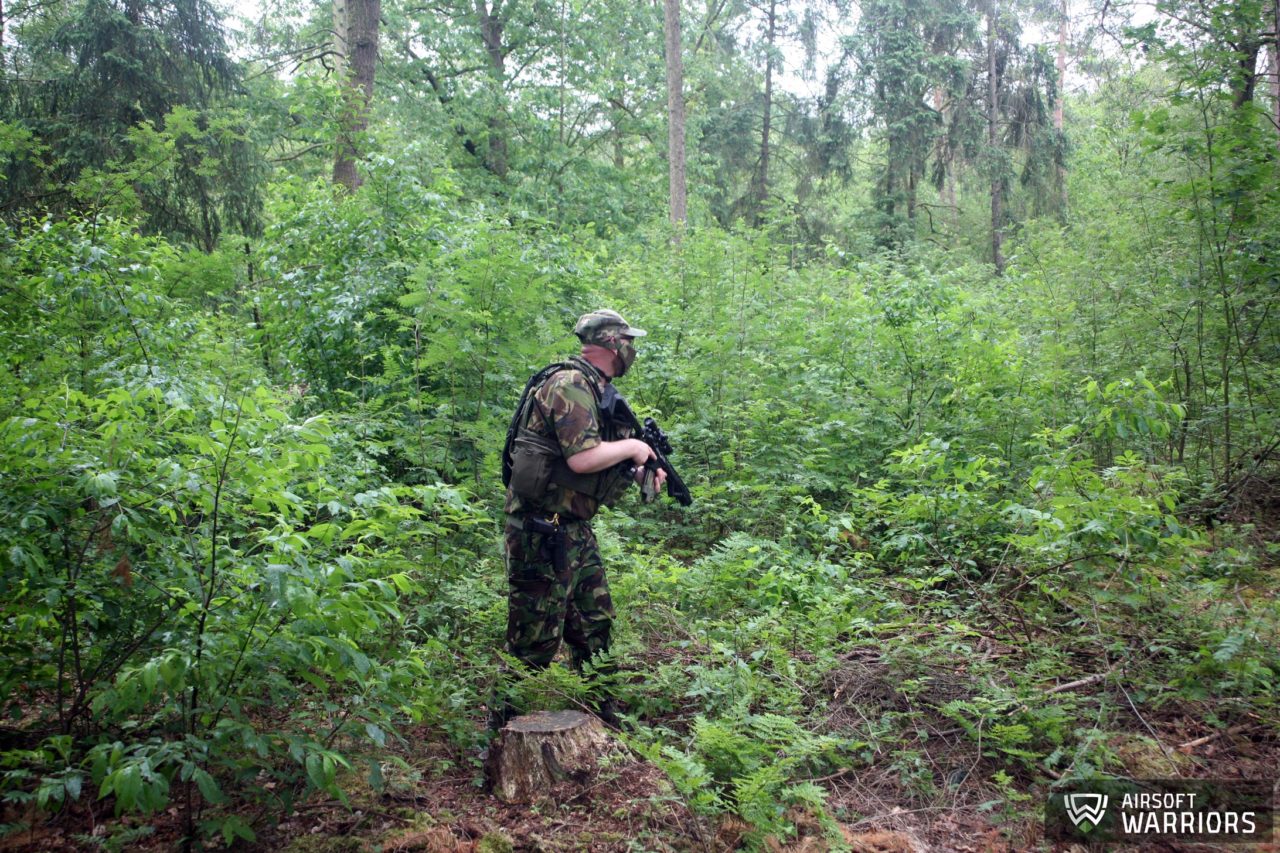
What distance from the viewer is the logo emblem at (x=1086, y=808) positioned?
3.56 meters

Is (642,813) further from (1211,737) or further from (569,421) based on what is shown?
(1211,737)

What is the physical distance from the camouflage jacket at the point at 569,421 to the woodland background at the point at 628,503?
0.53 m

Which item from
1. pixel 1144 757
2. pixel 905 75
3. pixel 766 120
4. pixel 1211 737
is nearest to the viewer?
pixel 1144 757

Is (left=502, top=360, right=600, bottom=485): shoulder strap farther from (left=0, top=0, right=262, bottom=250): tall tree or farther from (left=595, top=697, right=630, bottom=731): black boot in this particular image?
(left=0, top=0, right=262, bottom=250): tall tree

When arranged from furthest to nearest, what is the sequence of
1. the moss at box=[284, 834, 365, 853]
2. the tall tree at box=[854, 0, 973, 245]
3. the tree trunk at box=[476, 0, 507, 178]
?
the tall tree at box=[854, 0, 973, 245] → the tree trunk at box=[476, 0, 507, 178] → the moss at box=[284, 834, 365, 853]

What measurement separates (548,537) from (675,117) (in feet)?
46.5

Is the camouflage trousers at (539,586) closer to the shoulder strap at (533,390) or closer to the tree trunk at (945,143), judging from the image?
the shoulder strap at (533,390)

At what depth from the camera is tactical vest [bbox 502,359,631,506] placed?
4.11m

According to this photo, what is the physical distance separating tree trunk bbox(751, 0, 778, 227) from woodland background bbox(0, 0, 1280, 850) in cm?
1037

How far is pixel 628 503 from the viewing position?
302 inches

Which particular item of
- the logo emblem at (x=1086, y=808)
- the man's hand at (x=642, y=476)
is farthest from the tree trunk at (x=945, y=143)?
the logo emblem at (x=1086, y=808)

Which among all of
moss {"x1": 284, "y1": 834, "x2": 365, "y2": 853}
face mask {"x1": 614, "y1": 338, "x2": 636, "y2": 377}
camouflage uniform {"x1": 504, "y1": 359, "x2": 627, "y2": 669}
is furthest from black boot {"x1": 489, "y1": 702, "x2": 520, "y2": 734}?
face mask {"x1": 614, "y1": 338, "x2": 636, "y2": 377}

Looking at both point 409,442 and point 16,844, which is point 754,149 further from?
point 16,844

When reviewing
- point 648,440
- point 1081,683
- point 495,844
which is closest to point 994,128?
point 1081,683
